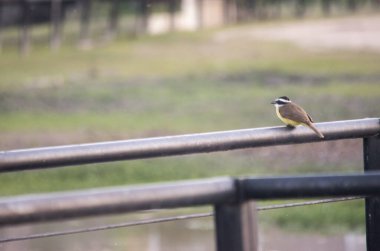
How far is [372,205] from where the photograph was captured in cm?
381

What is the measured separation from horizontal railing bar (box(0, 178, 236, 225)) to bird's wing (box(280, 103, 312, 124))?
9.85 feet

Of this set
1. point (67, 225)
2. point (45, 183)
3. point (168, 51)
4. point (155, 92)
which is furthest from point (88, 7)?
point (67, 225)

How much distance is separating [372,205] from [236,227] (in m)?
1.52

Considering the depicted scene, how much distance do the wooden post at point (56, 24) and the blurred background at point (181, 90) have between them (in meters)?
0.09

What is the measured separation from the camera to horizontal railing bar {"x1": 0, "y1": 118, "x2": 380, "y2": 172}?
3500mm

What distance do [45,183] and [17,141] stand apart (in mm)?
3142

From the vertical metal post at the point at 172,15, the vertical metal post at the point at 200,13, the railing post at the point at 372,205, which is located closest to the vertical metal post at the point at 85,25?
the vertical metal post at the point at 172,15

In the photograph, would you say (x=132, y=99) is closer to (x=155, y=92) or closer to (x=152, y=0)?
(x=155, y=92)

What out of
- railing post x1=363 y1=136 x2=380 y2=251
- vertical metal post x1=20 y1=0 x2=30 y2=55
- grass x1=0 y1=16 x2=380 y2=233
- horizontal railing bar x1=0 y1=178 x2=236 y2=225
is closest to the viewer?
horizontal railing bar x1=0 y1=178 x2=236 y2=225

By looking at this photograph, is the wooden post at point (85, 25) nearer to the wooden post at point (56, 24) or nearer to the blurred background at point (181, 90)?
the blurred background at point (181, 90)

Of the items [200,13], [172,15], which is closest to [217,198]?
[172,15]

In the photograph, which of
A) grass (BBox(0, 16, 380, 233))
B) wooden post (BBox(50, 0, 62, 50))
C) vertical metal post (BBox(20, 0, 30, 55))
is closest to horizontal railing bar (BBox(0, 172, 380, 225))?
grass (BBox(0, 16, 380, 233))

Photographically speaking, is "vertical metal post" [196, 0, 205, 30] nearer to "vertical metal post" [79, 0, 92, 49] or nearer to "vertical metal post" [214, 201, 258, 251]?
"vertical metal post" [79, 0, 92, 49]

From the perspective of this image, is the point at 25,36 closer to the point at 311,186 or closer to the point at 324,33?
the point at 324,33
